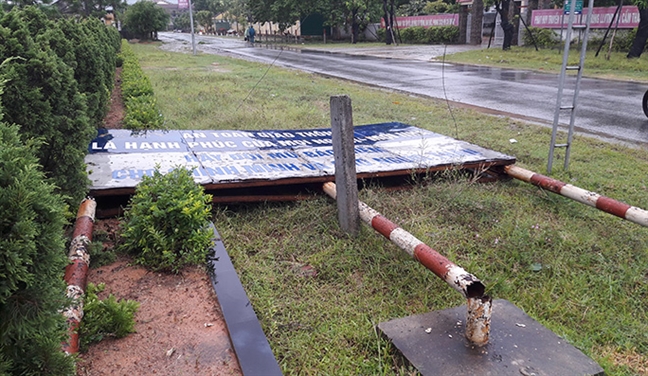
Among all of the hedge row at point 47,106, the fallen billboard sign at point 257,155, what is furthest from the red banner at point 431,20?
the hedge row at point 47,106

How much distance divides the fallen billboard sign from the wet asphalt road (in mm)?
1002

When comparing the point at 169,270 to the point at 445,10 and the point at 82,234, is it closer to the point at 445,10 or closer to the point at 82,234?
the point at 82,234

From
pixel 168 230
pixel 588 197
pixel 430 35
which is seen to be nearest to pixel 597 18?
pixel 430 35

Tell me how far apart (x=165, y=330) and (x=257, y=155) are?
2.62 metres

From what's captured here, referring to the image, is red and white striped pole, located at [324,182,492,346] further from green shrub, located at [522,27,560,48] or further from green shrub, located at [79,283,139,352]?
green shrub, located at [522,27,560,48]

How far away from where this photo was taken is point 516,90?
12.0m

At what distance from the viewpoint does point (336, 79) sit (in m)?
14.4

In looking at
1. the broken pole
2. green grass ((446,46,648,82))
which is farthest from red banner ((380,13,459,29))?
the broken pole

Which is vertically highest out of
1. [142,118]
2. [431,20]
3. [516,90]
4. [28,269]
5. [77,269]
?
[431,20]

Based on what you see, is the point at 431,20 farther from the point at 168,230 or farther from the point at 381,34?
the point at 168,230

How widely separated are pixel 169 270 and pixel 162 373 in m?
0.95

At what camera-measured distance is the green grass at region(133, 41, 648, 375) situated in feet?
8.64

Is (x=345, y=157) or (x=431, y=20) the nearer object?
(x=345, y=157)

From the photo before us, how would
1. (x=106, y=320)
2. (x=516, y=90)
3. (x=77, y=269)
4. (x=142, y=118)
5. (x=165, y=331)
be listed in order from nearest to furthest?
(x=106, y=320) → (x=165, y=331) → (x=77, y=269) → (x=142, y=118) → (x=516, y=90)
